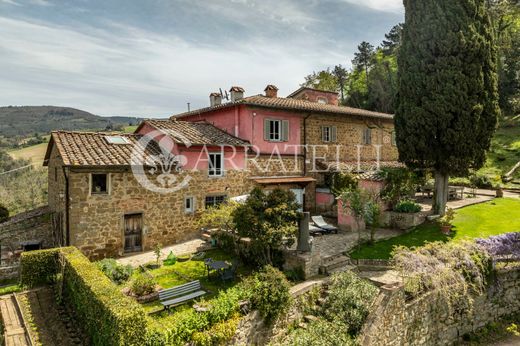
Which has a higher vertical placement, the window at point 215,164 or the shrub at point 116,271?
the window at point 215,164

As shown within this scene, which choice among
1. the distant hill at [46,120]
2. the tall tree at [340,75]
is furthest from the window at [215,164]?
the distant hill at [46,120]

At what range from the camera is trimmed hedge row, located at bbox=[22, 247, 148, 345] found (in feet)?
23.6

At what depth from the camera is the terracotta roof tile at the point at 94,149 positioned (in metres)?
14.3

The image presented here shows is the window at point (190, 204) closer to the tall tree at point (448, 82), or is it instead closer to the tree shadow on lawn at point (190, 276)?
the tree shadow on lawn at point (190, 276)

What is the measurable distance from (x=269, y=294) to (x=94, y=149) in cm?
1142

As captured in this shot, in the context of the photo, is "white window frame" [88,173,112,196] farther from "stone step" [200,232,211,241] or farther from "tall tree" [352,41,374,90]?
"tall tree" [352,41,374,90]

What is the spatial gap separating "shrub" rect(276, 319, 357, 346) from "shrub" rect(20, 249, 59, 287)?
371 inches

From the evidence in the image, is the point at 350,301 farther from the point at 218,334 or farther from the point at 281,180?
the point at 281,180

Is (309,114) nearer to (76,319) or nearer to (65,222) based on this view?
(65,222)

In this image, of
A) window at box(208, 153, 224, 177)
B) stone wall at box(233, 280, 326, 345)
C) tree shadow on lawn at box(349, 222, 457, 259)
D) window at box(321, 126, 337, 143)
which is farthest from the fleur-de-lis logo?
window at box(321, 126, 337, 143)

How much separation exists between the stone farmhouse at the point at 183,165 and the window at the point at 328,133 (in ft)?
0.25

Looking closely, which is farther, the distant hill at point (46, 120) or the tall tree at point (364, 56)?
the distant hill at point (46, 120)

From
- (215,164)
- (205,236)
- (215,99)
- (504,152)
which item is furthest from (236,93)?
(504,152)

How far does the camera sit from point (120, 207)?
15.2 metres
